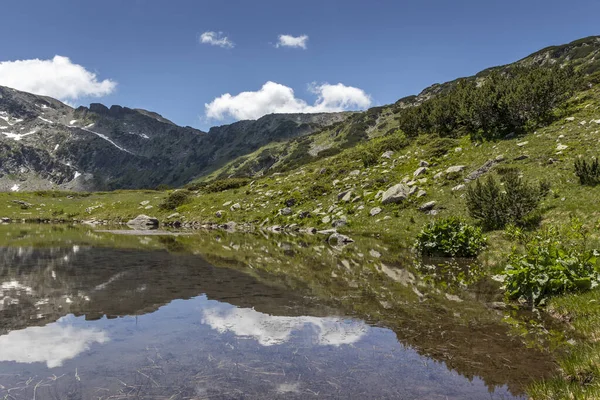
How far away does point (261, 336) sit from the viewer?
905 centimetres

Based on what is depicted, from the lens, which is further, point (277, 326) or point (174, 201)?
point (174, 201)

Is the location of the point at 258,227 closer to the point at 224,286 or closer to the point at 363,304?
the point at 224,286

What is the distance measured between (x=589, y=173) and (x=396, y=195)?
15967mm

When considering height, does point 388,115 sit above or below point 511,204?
above

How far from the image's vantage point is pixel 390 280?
1566 centimetres

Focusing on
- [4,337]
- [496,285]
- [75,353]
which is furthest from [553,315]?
[4,337]

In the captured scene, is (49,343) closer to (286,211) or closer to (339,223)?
(339,223)

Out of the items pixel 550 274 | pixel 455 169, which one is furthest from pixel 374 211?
pixel 550 274

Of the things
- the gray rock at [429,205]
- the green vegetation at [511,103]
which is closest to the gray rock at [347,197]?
the gray rock at [429,205]

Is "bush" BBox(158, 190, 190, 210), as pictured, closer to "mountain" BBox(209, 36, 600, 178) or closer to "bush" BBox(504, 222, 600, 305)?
"mountain" BBox(209, 36, 600, 178)

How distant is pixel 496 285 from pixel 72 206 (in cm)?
8590

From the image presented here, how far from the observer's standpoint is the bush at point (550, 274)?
438 inches

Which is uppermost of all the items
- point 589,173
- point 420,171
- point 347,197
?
point 420,171

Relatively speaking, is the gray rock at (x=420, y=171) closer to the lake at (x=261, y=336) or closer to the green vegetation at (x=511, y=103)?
the green vegetation at (x=511, y=103)
